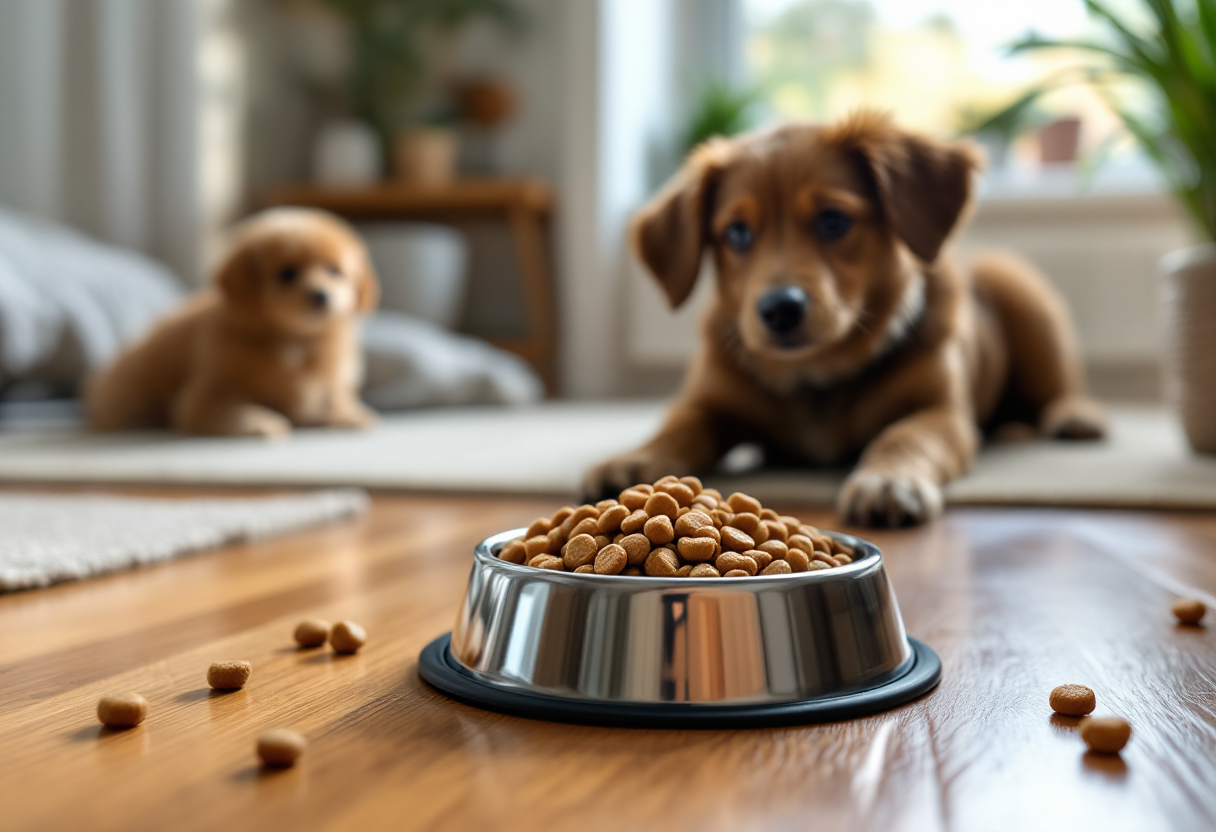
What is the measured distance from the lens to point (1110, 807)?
506 mm

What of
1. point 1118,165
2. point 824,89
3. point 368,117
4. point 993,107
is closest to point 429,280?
point 368,117

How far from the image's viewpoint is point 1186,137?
1930mm

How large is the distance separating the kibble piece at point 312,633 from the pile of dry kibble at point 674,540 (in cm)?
15

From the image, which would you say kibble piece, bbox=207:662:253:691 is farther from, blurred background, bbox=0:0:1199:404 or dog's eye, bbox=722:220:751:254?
blurred background, bbox=0:0:1199:404

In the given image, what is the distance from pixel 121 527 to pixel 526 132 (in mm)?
3822

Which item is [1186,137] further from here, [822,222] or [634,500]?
[634,500]

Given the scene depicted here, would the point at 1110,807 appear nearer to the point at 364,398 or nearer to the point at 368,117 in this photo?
the point at 364,398

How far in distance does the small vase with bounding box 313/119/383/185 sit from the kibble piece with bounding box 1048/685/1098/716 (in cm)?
419

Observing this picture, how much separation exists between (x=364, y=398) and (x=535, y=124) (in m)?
1.96

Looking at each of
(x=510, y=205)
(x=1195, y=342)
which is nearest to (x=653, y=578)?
(x=1195, y=342)

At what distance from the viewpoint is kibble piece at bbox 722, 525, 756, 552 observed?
70cm

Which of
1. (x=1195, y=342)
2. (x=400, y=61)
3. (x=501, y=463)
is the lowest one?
(x=501, y=463)

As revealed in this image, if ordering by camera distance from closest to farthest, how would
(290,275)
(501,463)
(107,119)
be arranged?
(501,463), (290,275), (107,119)

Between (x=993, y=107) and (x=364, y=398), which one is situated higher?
(x=993, y=107)
